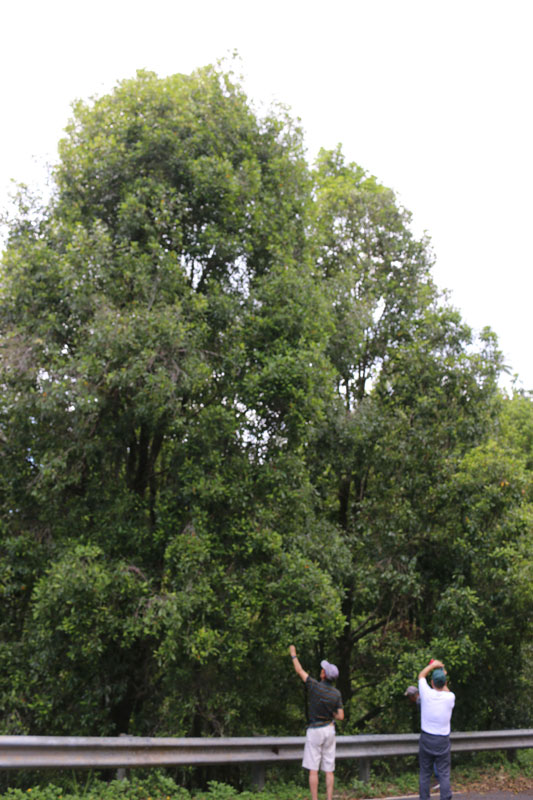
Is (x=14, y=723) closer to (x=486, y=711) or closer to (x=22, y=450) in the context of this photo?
(x=22, y=450)

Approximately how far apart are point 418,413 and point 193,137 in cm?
693

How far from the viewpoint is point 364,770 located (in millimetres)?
9539

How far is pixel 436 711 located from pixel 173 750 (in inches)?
107

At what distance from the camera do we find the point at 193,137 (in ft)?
38.9

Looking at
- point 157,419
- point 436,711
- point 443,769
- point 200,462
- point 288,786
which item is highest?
point 157,419

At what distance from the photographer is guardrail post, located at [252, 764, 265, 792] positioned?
27.6 feet

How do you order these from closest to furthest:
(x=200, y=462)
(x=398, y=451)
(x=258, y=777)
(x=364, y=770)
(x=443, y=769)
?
(x=443, y=769)
(x=258, y=777)
(x=364, y=770)
(x=200, y=462)
(x=398, y=451)

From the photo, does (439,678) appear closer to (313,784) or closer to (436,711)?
(436,711)

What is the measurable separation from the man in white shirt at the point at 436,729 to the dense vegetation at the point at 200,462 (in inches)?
126

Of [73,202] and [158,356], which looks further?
[73,202]

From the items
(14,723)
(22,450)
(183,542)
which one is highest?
(22,450)

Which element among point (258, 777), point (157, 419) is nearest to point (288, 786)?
point (258, 777)

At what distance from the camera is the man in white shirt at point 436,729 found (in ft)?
24.1

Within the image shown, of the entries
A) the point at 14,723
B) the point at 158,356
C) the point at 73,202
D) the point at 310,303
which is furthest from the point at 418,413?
the point at 14,723
